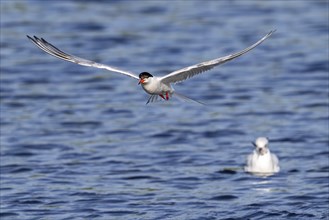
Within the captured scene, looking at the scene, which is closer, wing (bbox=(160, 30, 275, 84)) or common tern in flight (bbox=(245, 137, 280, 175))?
wing (bbox=(160, 30, 275, 84))

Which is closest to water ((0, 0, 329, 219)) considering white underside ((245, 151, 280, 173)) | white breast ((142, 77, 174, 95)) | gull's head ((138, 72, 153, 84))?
white underside ((245, 151, 280, 173))

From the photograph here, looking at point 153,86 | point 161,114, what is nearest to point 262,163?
point 161,114

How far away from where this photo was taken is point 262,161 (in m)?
18.5

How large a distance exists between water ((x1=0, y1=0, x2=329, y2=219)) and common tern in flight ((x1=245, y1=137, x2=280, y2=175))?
0.57 feet

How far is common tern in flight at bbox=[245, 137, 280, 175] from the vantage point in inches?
727

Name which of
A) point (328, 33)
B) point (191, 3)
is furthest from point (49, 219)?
point (191, 3)

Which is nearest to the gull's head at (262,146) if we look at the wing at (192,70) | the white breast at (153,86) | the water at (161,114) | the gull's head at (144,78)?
the water at (161,114)

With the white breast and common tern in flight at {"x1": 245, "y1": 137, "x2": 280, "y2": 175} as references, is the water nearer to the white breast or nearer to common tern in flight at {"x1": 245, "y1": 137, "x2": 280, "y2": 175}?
common tern in flight at {"x1": 245, "y1": 137, "x2": 280, "y2": 175}

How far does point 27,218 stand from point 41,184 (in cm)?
192

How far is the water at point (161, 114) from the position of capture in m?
17.3

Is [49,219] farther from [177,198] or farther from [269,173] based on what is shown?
[269,173]

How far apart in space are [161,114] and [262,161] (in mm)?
4619

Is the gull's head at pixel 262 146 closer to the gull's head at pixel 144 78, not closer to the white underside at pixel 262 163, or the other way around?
the white underside at pixel 262 163

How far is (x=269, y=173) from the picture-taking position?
18797 mm
